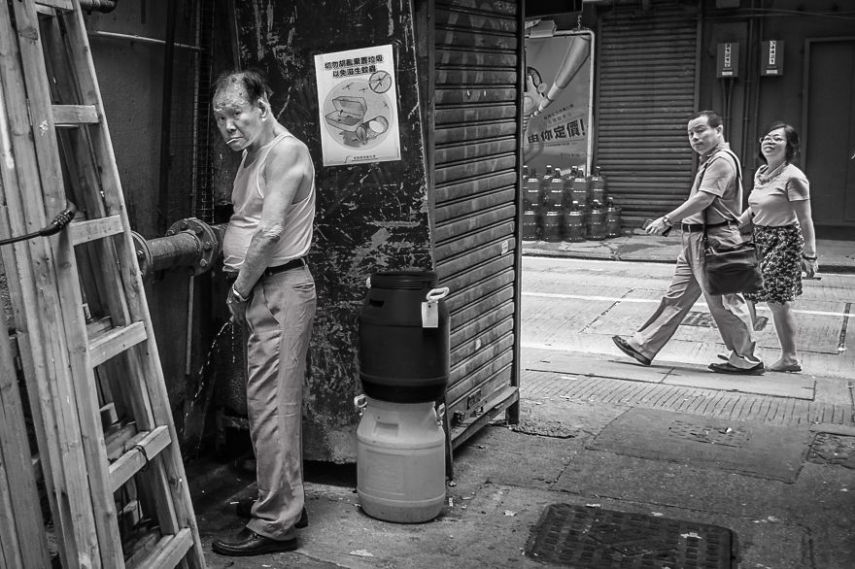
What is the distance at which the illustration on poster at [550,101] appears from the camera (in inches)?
722

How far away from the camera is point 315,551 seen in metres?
4.63

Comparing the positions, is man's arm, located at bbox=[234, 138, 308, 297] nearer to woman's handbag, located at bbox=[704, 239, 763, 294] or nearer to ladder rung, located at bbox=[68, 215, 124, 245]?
ladder rung, located at bbox=[68, 215, 124, 245]

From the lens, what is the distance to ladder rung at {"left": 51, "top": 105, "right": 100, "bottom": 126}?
351 centimetres

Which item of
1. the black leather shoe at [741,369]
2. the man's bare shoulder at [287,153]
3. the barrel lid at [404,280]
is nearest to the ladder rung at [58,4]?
the man's bare shoulder at [287,153]

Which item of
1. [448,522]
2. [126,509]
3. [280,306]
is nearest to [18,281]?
[126,509]

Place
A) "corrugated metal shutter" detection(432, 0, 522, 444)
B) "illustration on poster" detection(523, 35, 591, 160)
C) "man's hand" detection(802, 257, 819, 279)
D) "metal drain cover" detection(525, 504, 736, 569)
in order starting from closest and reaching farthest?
1. "metal drain cover" detection(525, 504, 736, 569)
2. "corrugated metal shutter" detection(432, 0, 522, 444)
3. "man's hand" detection(802, 257, 819, 279)
4. "illustration on poster" detection(523, 35, 591, 160)

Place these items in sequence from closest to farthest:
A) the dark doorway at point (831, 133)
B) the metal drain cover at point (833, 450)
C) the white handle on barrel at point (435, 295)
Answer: the white handle on barrel at point (435, 295) → the metal drain cover at point (833, 450) → the dark doorway at point (831, 133)

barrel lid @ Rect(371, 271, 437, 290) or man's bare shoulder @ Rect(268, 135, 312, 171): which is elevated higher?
man's bare shoulder @ Rect(268, 135, 312, 171)

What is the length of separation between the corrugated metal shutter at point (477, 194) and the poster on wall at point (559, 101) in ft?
40.3

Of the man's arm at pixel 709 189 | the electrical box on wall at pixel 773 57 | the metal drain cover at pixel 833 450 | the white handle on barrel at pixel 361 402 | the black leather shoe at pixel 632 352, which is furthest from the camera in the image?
the electrical box on wall at pixel 773 57

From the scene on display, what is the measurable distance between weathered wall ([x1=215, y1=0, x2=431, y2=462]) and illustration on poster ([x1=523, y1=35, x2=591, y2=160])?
1342 cm

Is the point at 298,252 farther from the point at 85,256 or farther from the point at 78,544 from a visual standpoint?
the point at 78,544

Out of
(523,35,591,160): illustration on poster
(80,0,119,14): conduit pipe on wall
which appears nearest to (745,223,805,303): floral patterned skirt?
(80,0,119,14): conduit pipe on wall

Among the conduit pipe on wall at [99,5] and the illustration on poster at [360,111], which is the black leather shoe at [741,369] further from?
the conduit pipe on wall at [99,5]
